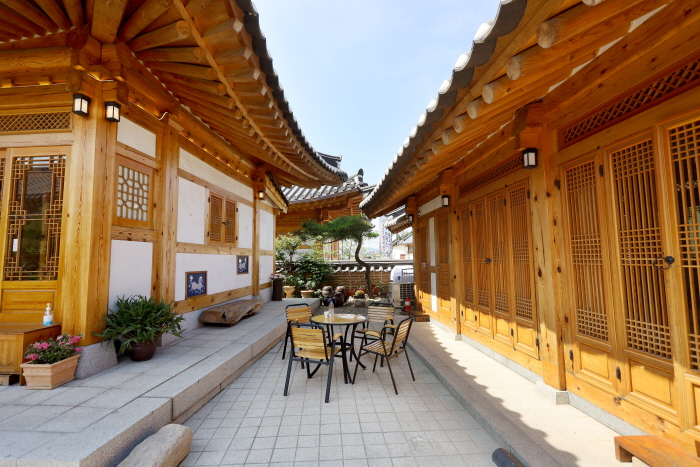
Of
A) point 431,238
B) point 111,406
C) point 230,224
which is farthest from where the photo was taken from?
point 431,238

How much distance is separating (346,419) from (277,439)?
2.24 feet

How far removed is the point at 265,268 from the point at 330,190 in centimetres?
592

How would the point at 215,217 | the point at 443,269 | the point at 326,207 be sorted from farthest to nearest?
the point at 326,207 → the point at 443,269 → the point at 215,217

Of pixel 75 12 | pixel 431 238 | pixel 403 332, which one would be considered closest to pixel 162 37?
pixel 75 12

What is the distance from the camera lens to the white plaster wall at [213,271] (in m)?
5.09

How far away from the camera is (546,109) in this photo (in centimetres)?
335

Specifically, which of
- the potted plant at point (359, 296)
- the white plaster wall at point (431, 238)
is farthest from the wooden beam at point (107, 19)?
the potted plant at point (359, 296)

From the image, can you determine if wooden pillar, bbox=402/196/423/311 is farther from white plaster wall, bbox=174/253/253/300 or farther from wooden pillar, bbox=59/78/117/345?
wooden pillar, bbox=59/78/117/345

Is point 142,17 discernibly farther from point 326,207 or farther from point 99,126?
point 326,207

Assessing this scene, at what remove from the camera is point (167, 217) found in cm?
473

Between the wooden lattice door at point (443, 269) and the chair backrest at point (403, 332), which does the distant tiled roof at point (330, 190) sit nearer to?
the wooden lattice door at point (443, 269)

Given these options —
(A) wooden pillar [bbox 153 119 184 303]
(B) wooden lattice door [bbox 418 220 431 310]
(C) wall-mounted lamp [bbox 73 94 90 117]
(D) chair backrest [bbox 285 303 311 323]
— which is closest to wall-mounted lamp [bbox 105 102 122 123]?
(C) wall-mounted lamp [bbox 73 94 90 117]

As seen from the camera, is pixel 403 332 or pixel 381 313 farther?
pixel 381 313

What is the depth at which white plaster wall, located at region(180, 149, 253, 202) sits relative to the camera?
5.29 metres
